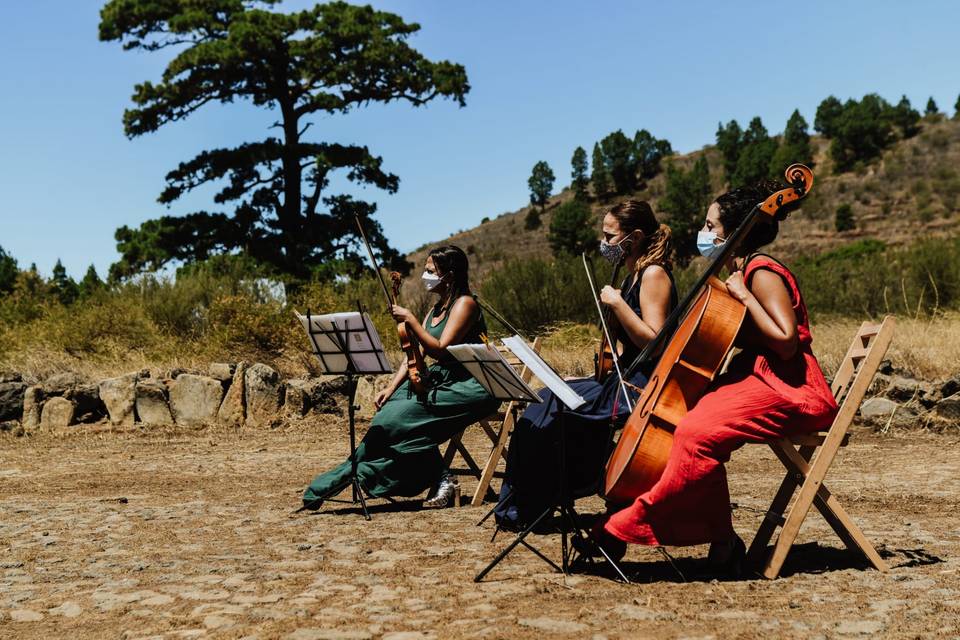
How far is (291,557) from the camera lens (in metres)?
5.28

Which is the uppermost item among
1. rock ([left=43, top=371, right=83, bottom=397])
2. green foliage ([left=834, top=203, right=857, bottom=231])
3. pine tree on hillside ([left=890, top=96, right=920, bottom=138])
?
pine tree on hillside ([left=890, top=96, right=920, bottom=138])

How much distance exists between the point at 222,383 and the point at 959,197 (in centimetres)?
5721

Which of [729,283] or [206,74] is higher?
[206,74]

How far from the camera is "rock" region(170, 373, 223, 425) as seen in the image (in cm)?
1244

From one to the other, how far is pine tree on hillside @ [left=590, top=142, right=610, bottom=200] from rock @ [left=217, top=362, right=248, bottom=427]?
76854mm

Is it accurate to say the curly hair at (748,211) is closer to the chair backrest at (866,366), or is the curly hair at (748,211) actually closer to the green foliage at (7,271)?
the chair backrest at (866,366)

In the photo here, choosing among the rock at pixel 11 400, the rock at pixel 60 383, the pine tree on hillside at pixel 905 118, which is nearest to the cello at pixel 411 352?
the rock at pixel 60 383

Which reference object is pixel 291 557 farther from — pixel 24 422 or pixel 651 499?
pixel 24 422

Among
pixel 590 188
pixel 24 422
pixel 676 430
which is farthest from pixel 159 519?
pixel 590 188

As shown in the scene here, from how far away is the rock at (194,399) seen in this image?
490 inches

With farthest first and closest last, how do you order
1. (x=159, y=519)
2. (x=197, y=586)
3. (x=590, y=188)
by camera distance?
1. (x=590, y=188)
2. (x=159, y=519)
3. (x=197, y=586)

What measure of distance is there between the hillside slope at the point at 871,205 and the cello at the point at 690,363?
44.8m

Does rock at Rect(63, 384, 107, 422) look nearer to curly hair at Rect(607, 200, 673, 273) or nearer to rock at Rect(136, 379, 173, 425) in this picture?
rock at Rect(136, 379, 173, 425)

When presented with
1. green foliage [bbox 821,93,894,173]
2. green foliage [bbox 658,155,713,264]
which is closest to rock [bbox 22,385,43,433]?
green foliage [bbox 658,155,713,264]
